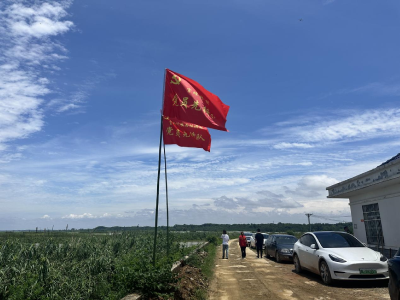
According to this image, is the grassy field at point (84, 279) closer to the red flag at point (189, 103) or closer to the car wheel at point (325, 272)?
the red flag at point (189, 103)

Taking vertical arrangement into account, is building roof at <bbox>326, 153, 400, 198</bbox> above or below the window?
above

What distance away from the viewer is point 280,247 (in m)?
15.1

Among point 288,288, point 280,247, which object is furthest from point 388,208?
point 288,288

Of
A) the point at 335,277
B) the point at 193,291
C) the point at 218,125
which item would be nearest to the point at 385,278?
the point at 335,277

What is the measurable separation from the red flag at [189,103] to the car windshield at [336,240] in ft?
16.6

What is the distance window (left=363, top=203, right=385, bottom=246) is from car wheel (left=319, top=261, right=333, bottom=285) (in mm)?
6797

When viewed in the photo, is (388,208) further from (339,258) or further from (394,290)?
(394,290)

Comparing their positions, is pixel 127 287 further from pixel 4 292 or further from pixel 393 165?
pixel 393 165

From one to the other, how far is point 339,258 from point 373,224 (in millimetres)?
8020

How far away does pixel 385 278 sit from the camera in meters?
7.95

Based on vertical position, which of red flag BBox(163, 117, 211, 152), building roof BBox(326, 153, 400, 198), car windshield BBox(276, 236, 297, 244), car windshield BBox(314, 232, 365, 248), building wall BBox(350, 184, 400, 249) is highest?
red flag BBox(163, 117, 211, 152)

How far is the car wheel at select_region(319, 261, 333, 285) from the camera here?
8.38 m

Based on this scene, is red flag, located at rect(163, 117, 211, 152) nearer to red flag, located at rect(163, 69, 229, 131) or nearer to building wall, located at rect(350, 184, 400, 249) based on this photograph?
red flag, located at rect(163, 69, 229, 131)

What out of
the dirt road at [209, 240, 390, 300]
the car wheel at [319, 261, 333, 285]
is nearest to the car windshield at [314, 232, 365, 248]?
the car wheel at [319, 261, 333, 285]
